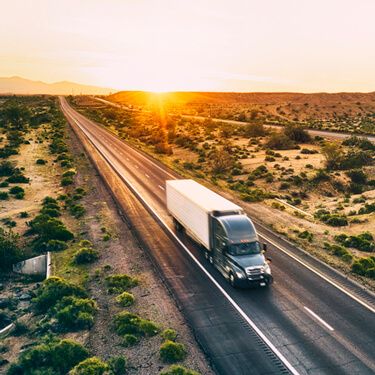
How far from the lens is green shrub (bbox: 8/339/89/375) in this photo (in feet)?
51.2

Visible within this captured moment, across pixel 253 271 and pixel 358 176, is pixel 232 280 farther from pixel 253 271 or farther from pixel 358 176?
pixel 358 176

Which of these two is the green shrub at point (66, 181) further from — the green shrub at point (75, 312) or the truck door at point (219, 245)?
the truck door at point (219, 245)

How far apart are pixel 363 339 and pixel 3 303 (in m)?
19.0

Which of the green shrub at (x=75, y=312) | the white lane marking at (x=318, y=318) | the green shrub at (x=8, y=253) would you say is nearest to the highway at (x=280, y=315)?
the white lane marking at (x=318, y=318)

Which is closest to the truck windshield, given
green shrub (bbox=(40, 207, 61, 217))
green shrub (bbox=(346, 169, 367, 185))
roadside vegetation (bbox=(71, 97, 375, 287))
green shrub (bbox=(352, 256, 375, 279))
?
roadside vegetation (bbox=(71, 97, 375, 287))

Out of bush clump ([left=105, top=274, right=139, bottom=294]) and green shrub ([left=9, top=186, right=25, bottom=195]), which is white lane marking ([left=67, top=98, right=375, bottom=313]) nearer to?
bush clump ([left=105, top=274, right=139, bottom=294])

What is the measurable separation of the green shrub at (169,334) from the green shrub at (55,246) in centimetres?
1357

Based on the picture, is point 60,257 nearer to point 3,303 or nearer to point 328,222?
point 3,303

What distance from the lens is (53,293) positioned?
2119cm

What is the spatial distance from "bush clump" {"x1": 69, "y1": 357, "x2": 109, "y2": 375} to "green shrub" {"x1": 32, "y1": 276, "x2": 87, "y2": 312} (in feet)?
20.2

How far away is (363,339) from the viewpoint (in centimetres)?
1725

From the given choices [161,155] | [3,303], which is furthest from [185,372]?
[161,155]

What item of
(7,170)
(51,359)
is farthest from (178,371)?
(7,170)

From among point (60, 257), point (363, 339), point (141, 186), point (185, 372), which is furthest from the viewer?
point (141, 186)
